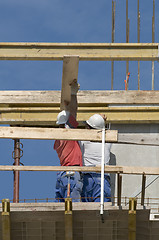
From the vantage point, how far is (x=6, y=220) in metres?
13.8

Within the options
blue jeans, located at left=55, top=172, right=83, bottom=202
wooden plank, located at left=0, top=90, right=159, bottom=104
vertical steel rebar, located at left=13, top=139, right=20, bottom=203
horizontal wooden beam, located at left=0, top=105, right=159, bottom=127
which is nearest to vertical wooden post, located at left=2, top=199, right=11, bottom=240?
blue jeans, located at left=55, top=172, right=83, bottom=202

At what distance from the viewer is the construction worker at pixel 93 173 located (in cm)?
1598

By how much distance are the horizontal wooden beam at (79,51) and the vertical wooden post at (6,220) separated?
410cm

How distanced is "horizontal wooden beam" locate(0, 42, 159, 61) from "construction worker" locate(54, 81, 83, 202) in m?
1.40

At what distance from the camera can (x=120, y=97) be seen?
1919cm

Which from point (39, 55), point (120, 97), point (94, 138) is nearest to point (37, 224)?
point (94, 138)

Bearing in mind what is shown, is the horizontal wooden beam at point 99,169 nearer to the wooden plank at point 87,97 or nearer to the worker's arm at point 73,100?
the worker's arm at point 73,100

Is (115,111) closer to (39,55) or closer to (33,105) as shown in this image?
(33,105)

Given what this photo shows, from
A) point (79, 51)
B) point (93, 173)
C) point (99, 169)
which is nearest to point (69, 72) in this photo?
point (79, 51)

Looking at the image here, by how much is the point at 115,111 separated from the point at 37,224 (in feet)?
19.5

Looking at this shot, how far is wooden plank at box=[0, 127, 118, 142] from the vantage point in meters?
14.1

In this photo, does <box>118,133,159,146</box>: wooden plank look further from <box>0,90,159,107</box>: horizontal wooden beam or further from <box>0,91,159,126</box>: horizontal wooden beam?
<box>0,90,159,107</box>: horizontal wooden beam

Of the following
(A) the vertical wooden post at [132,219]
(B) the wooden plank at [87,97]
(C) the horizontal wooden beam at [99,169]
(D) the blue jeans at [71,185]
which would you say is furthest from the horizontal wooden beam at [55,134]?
(B) the wooden plank at [87,97]

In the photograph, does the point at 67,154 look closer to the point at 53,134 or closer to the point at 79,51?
the point at 79,51
